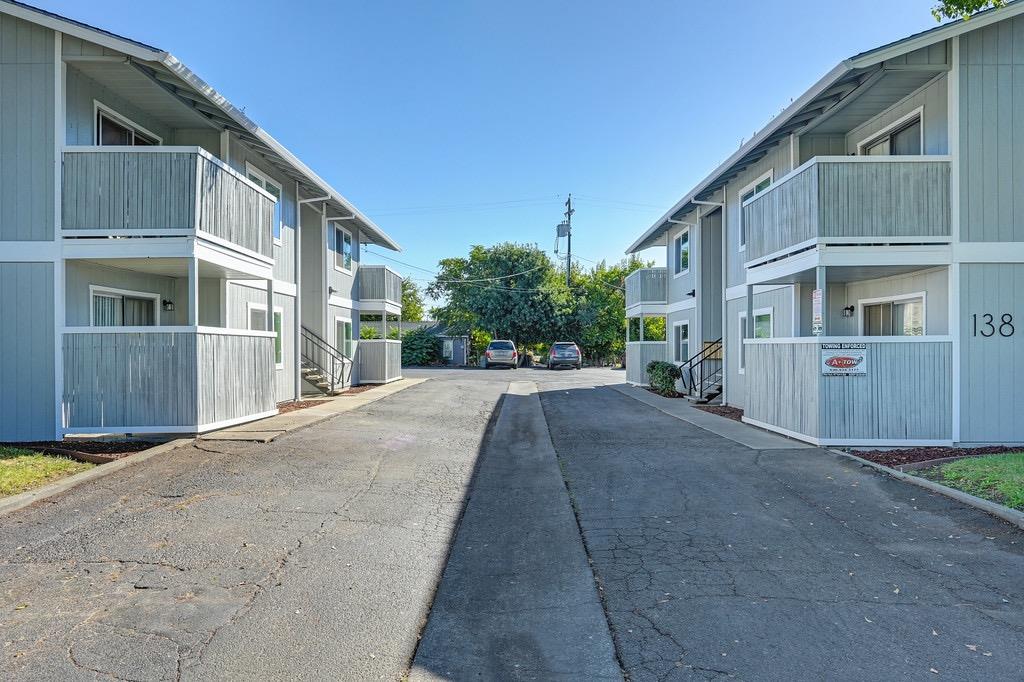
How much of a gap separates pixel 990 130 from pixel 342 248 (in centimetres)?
1767

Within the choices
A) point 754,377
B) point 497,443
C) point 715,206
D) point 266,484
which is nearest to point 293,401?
point 497,443

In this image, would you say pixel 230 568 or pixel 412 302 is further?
pixel 412 302

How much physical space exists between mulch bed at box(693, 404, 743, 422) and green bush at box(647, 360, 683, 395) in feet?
9.94

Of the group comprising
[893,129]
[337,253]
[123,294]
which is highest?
[893,129]

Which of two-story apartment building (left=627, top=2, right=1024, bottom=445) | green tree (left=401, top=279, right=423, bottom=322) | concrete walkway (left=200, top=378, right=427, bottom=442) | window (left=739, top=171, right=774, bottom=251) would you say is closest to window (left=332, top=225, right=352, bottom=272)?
concrete walkway (left=200, top=378, right=427, bottom=442)

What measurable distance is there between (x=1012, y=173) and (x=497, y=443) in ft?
30.4

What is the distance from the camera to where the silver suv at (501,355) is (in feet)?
126

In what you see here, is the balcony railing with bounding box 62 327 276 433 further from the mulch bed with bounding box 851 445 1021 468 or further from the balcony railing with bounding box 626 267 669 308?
the balcony railing with bounding box 626 267 669 308

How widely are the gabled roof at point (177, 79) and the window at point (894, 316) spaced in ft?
41.0

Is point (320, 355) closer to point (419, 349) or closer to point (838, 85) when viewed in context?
point (838, 85)

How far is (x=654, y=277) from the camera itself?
23766mm

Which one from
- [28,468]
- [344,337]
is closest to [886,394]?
[28,468]

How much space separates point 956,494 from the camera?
23.0 ft

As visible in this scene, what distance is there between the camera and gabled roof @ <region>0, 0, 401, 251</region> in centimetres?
934
